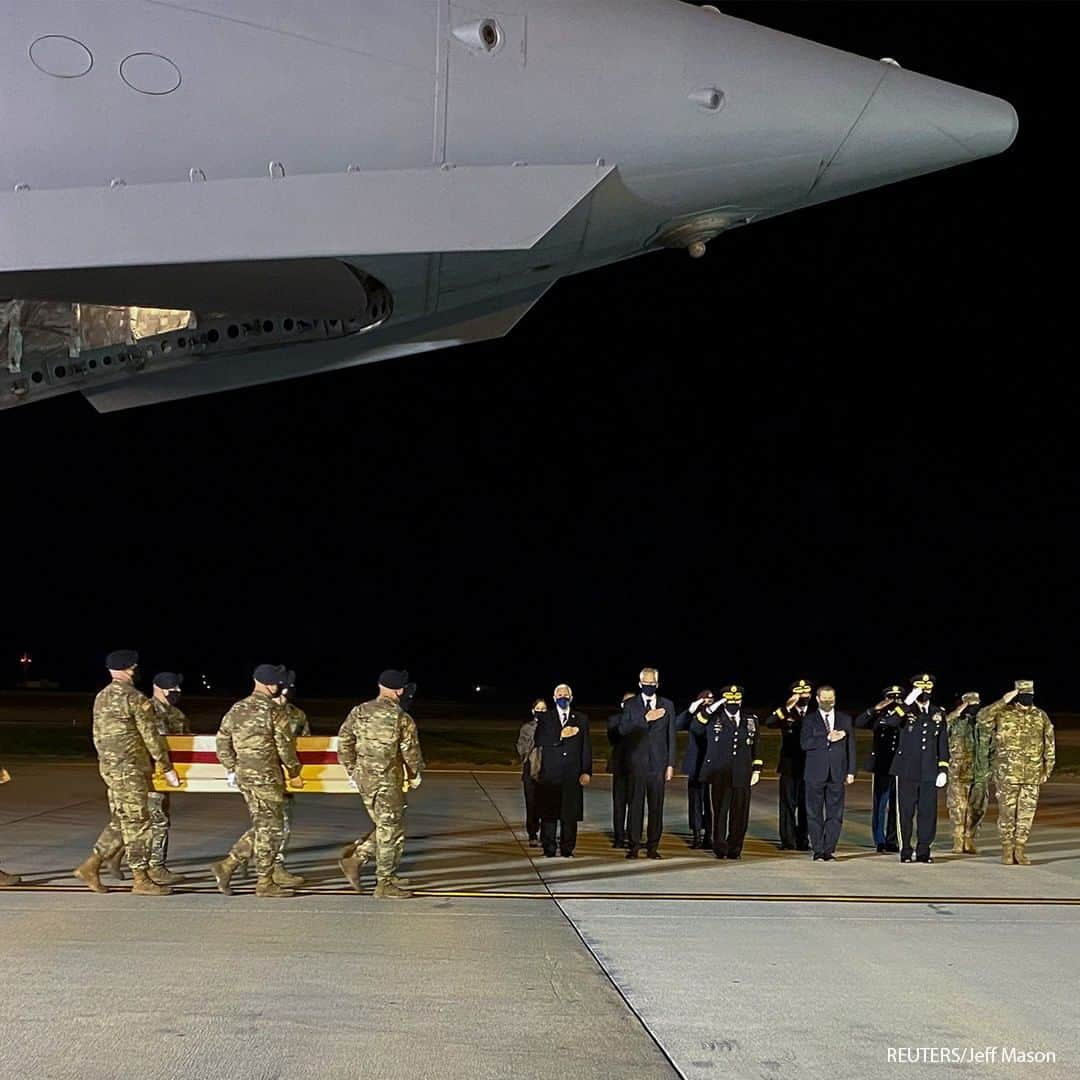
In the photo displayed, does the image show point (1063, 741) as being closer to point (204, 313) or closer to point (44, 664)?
point (204, 313)

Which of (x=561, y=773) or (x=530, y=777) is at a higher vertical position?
(x=561, y=773)

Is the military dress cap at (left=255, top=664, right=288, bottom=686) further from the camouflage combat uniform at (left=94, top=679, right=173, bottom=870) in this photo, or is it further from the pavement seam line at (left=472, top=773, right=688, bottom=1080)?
the pavement seam line at (left=472, top=773, right=688, bottom=1080)

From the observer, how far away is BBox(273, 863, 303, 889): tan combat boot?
8.66 m

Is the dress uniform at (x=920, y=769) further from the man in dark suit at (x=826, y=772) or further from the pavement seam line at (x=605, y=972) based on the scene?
the pavement seam line at (x=605, y=972)

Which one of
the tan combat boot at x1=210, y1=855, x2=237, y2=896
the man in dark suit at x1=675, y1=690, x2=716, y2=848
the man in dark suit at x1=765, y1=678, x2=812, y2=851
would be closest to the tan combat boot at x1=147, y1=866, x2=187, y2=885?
the tan combat boot at x1=210, y1=855, x2=237, y2=896

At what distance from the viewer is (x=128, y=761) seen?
8430 millimetres

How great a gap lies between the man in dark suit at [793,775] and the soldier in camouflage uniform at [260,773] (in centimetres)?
482

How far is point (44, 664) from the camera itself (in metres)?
80.2

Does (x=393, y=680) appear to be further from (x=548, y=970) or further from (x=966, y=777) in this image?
(x=966, y=777)

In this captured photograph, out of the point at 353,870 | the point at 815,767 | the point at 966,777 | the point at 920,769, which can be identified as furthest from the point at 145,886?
the point at 966,777

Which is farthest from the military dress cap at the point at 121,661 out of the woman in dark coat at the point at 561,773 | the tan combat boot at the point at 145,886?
the woman in dark coat at the point at 561,773

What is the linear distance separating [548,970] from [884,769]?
19.6ft

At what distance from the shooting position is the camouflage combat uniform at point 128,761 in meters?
8.37

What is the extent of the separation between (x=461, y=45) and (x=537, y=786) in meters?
5.96
